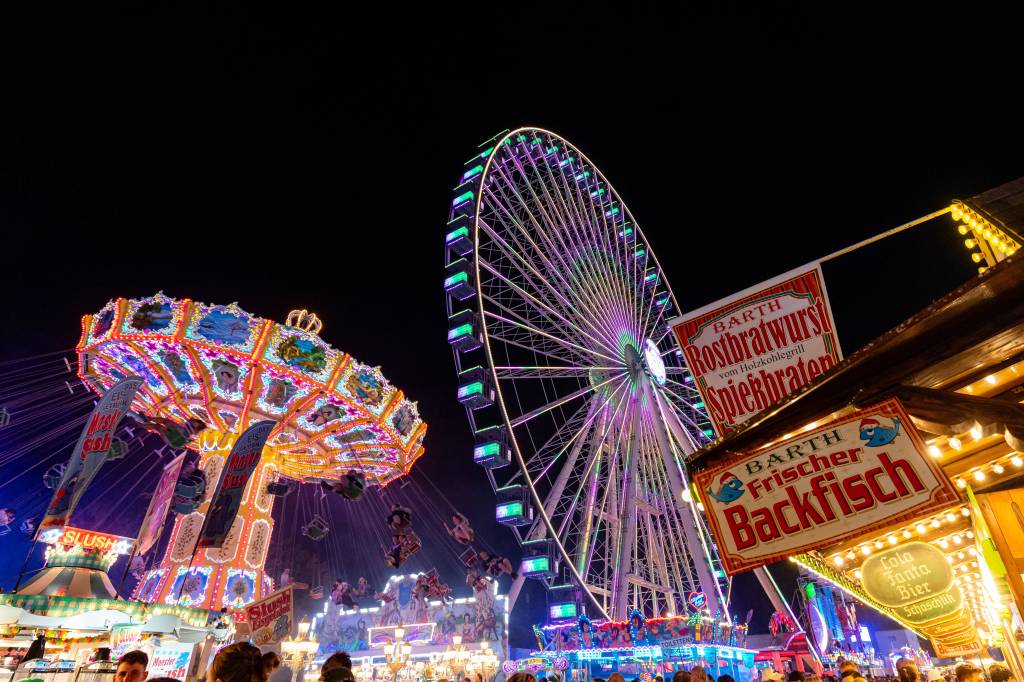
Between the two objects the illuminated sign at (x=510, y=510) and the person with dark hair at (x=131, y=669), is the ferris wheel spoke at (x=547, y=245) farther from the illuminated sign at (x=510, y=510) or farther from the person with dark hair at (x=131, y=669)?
the person with dark hair at (x=131, y=669)

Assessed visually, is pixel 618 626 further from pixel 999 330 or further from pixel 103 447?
pixel 999 330

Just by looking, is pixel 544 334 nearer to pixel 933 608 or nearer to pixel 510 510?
pixel 510 510

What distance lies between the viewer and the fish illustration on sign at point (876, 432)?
313cm

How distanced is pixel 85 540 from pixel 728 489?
1975cm

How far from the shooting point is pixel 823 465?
10.8 feet

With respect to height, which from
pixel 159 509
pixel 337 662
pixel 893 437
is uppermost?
pixel 159 509

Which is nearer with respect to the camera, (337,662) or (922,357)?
(922,357)

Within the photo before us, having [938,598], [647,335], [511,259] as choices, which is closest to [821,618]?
[647,335]

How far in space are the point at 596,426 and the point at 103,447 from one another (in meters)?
14.5

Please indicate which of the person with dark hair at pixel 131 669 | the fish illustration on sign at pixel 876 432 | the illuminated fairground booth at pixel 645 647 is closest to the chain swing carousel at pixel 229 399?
the illuminated fairground booth at pixel 645 647

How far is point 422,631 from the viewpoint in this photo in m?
41.8

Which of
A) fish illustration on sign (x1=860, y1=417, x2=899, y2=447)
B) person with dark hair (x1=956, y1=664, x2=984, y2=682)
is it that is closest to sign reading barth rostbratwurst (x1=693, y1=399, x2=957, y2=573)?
fish illustration on sign (x1=860, y1=417, x2=899, y2=447)

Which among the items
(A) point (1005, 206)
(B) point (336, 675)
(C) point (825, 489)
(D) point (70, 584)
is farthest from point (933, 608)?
(D) point (70, 584)

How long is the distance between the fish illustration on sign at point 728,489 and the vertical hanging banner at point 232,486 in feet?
48.2
